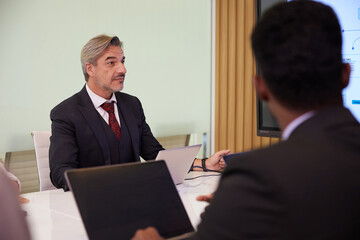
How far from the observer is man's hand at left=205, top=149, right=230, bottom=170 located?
252 centimetres

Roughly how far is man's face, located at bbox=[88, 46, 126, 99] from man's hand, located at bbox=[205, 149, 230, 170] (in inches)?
→ 31.1

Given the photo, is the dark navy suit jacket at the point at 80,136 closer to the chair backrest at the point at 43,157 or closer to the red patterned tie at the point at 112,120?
the red patterned tie at the point at 112,120

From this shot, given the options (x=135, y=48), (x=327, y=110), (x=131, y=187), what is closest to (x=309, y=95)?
(x=327, y=110)

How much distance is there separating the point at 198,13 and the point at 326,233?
413 centimetres

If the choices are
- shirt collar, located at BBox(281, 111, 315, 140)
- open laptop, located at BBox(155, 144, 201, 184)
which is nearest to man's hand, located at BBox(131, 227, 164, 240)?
shirt collar, located at BBox(281, 111, 315, 140)

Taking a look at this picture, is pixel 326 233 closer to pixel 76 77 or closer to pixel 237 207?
pixel 237 207

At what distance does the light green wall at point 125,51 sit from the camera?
319cm

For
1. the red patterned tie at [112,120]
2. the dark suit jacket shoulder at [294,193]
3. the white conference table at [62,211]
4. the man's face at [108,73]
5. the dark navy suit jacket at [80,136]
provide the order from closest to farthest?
the dark suit jacket shoulder at [294,193] → the white conference table at [62,211] → the dark navy suit jacket at [80,136] → the red patterned tie at [112,120] → the man's face at [108,73]

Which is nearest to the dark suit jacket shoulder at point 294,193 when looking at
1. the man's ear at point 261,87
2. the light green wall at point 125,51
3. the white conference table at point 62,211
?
the man's ear at point 261,87

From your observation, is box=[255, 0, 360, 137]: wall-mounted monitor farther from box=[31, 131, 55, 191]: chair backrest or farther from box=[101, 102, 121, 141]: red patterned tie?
box=[31, 131, 55, 191]: chair backrest

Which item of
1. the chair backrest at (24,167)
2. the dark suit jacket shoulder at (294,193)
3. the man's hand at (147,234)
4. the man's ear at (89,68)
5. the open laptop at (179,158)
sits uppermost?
the man's ear at (89,68)

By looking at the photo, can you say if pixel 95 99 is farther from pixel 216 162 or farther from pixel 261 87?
pixel 261 87

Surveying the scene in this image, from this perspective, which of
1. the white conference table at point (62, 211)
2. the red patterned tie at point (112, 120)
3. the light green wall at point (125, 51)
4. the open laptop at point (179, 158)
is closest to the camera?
the white conference table at point (62, 211)

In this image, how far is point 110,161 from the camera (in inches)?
99.6
